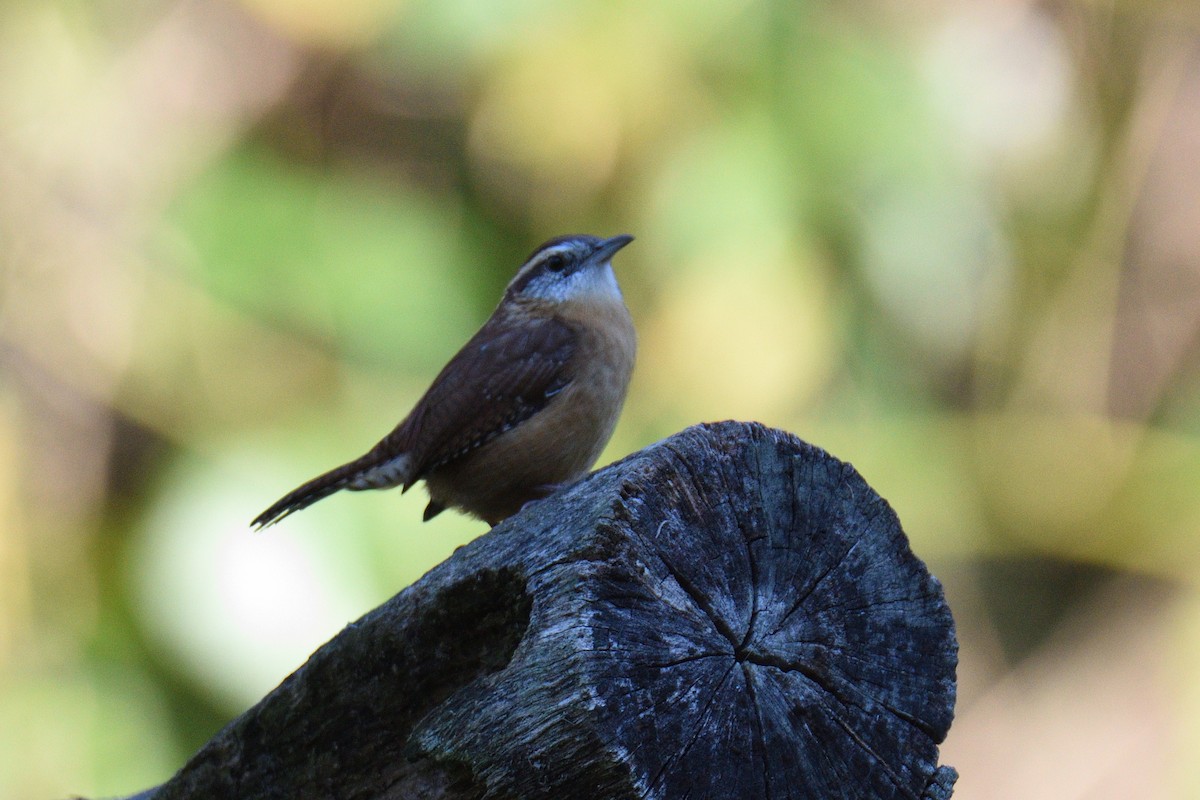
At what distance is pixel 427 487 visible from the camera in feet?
14.5

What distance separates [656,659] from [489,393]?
2.45 m

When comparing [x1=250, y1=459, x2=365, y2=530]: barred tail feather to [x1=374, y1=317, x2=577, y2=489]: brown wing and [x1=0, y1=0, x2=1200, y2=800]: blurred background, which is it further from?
[x1=0, y1=0, x2=1200, y2=800]: blurred background

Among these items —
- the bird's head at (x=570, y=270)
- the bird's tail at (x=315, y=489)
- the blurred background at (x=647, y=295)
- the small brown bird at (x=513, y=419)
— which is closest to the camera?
the small brown bird at (x=513, y=419)

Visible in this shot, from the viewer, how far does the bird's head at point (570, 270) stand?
4.69 meters

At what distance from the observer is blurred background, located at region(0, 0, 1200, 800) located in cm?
668

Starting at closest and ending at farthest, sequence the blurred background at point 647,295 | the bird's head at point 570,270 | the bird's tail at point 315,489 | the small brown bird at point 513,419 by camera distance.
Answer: the small brown bird at point 513,419
the bird's tail at point 315,489
the bird's head at point 570,270
the blurred background at point 647,295

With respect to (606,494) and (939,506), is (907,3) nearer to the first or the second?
(939,506)

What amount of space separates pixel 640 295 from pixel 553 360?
3183 mm

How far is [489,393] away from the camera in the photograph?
4.13 meters

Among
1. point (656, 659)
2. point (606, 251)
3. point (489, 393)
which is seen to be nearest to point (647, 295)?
point (606, 251)

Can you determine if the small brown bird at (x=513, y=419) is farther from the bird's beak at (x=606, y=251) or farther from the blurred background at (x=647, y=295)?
the blurred background at (x=647, y=295)

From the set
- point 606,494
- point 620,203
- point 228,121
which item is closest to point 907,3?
point 620,203

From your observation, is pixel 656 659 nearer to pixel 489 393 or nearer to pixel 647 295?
pixel 489 393

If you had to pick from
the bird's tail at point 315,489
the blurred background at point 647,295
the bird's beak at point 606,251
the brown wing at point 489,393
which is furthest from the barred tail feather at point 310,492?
the blurred background at point 647,295
